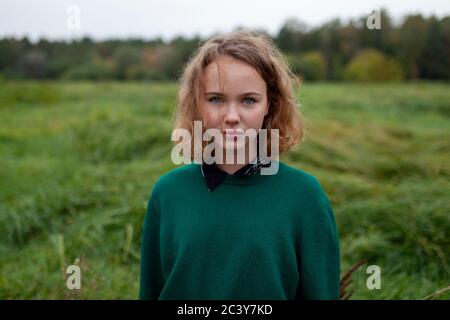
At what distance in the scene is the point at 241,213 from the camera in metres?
1.06

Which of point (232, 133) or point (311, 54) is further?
point (311, 54)

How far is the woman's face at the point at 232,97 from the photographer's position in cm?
105

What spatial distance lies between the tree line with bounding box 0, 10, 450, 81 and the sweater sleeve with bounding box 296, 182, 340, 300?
295 inches

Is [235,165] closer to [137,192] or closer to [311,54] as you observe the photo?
[137,192]

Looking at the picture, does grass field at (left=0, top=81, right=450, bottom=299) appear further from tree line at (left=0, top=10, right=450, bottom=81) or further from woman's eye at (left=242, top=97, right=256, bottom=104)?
tree line at (left=0, top=10, right=450, bottom=81)

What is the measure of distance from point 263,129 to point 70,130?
4.88 m

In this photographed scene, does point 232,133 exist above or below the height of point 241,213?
above

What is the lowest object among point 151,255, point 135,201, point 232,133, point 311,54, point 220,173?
point 135,201

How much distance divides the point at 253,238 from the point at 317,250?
0.16 meters

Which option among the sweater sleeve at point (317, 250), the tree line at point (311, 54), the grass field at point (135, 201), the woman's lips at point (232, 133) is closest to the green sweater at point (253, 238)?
the sweater sleeve at point (317, 250)

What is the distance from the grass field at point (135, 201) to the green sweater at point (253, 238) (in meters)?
0.48

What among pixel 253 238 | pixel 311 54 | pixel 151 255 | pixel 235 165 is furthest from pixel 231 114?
pixel 311 54

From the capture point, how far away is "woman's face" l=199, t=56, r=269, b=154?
1.05 meters
